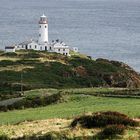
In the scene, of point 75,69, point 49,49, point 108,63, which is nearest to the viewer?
point 75,69

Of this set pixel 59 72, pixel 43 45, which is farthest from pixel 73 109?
pixel 43 45

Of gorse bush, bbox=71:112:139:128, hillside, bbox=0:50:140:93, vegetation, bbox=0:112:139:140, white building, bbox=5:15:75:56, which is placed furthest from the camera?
white building, bbox=5:15:75:56

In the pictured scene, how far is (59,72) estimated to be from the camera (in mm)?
99750

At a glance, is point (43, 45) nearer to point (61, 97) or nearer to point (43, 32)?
point (43, 32)

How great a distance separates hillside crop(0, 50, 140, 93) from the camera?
91938 millimetres

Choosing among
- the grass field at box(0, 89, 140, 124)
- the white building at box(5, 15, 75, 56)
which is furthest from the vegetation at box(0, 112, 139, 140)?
the white building at box(5, 15, 75, 56)

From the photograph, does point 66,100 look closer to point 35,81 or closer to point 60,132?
point 60,132

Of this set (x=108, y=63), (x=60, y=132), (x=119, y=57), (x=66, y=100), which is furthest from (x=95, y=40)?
(x=60, y=132)

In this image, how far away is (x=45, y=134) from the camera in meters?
24.6

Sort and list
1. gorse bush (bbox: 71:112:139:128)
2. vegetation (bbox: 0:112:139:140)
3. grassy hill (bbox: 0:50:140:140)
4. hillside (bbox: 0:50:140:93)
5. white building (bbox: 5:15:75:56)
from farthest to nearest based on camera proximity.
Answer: white building (bbox: 5:15:75:56)
hillside (bbox: 0:50:140:93)
gorse bush (bbox: 71:112:139:128)
grassy hill (bbox: 0:50:140:140)
vegetation (bbox: 0:112:139:140)

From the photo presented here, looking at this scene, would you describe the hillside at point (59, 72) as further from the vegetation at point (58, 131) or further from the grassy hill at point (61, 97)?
the vegetation at point (58, 131)

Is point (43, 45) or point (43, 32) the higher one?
point (43, 32)

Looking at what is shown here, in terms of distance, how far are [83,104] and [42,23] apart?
329 feet

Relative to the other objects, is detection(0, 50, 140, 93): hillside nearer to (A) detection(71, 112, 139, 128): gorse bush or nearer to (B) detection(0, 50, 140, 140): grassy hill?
(B) detection(0, 50, 140, 140): grassy hill
